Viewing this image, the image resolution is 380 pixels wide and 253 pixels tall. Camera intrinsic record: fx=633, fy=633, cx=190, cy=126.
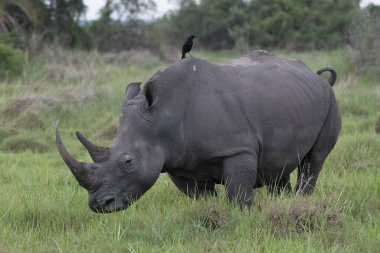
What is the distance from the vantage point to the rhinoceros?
3.84 meters

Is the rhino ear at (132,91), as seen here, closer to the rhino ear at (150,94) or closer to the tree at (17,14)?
the rhino ear at (150,94)

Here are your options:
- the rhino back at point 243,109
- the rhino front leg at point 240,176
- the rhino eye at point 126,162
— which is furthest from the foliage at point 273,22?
the rhino eye at point 126,162

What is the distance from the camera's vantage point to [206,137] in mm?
4152

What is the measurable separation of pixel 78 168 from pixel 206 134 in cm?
90

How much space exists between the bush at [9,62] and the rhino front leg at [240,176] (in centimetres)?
861

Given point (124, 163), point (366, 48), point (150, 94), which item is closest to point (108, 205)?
point (124, 163)

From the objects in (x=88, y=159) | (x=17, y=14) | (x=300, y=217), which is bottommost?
(x=88, y=159)

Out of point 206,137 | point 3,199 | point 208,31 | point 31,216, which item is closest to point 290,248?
point 206,137

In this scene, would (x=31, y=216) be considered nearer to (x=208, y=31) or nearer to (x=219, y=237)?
(x=219, y=237)

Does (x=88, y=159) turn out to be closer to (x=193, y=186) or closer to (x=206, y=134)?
(x=193, y=186)

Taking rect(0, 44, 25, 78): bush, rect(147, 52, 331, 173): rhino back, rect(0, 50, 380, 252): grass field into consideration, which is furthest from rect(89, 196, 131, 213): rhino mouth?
rect(0, 44, 25, 78): bush

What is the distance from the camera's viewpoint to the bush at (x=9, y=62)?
11992mm

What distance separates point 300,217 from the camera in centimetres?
389

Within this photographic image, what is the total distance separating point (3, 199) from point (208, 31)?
26784 mm
